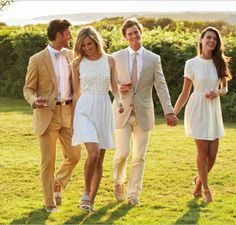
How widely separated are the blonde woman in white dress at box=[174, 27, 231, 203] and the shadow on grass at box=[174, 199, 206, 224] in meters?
0.17

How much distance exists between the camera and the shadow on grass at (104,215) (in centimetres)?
738

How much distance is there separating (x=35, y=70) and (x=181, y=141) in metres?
6.22

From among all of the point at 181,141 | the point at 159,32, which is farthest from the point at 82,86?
the point at 159,32

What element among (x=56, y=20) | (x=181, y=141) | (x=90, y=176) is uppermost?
(x=56, y=20)

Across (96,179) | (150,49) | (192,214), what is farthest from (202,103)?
(150,49)

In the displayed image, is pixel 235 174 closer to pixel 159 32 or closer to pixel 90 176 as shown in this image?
pixel 90 176

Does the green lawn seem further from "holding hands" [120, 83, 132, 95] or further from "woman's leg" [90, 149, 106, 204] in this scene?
"holding hands" [120, 83, 132, 95]

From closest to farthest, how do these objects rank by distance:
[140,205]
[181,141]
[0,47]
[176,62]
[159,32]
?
[140,205] < [181,141] < [176,62] < [159,32] < [0,47]

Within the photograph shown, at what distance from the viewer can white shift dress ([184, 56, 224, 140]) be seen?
833 cm

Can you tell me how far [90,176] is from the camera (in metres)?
7.61

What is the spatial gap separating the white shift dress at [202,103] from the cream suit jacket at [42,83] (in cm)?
176

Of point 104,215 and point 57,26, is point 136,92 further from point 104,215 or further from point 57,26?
point 104,215

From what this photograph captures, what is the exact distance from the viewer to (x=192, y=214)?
7.74 metres

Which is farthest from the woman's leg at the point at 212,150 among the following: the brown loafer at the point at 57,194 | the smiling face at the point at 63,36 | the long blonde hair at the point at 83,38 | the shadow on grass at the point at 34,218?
Result: the smiling face at the point at 63,36
